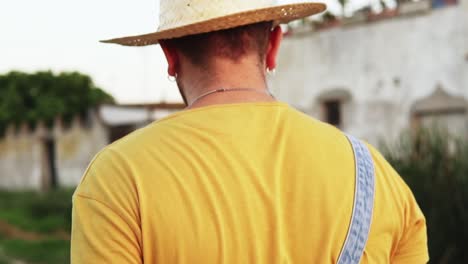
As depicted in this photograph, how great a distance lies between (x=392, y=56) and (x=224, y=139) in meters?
16.7

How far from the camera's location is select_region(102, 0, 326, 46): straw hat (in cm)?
175

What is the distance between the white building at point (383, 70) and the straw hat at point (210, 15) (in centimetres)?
1418

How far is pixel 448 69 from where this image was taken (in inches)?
655

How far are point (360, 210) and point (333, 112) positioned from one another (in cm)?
1788

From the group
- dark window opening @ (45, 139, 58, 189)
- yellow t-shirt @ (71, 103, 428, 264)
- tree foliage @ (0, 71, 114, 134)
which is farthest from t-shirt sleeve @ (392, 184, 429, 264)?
tree foliage @ (0, 71, 114, 134)

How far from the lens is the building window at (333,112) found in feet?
63.3

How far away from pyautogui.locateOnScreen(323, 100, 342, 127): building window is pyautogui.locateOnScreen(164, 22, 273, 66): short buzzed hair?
17.6 m

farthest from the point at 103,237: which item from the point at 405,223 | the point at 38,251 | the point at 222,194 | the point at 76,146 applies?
the point at 76,146

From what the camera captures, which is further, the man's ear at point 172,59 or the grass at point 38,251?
the grass at point 38,251

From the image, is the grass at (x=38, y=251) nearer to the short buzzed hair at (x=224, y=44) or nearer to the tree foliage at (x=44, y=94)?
→ the short buzzed hair at (x=224, y=44)

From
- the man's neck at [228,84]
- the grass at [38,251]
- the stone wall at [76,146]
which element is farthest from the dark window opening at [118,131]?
the man's neck at [228,84]

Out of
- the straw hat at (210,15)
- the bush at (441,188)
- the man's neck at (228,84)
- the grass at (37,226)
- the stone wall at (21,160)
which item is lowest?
the stone wall at (21,160)

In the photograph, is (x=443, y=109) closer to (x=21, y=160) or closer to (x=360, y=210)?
(x=360, y=210)

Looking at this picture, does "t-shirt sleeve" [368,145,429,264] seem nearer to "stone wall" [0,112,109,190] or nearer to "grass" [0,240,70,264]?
"grass" [0,240,70,264]
